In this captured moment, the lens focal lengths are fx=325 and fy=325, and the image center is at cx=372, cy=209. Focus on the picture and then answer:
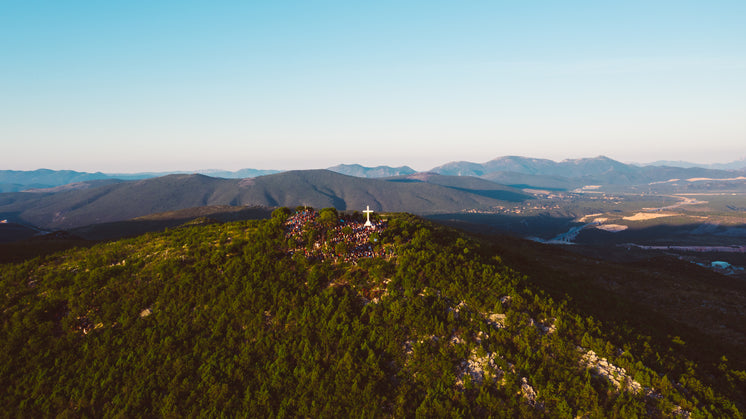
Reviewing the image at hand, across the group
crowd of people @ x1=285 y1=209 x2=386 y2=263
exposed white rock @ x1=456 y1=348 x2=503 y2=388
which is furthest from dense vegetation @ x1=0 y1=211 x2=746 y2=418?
crowd of people @ x1=285 y1=209 x2=386 y2=263

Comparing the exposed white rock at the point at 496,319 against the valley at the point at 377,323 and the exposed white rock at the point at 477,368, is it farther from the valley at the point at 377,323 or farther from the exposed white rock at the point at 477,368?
the exposed white rock at the point at 477,368

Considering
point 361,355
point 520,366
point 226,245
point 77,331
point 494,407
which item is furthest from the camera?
point 226,245

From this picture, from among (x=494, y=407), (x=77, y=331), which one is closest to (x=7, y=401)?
(x=77, y=331)

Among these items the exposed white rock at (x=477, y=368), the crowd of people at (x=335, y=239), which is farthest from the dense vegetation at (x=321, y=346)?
the crowd of people at (x=335, y=239)

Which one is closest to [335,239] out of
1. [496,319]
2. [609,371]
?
[496,319]

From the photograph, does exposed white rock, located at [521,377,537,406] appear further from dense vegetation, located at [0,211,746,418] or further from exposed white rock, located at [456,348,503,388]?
exposed white rock, located at [456,348,503,388]

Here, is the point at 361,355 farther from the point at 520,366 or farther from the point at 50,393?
the point at 50,393

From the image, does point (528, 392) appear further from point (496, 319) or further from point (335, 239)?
point (335, 239)
